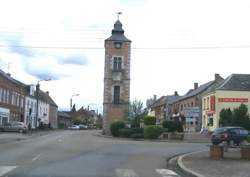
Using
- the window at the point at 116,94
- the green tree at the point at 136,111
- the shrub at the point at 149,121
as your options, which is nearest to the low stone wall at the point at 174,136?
the shrub at the point at 149,121

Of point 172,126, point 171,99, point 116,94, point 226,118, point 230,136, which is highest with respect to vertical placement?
point 171,99

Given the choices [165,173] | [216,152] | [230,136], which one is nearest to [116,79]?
[230,136]

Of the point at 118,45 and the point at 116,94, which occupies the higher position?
the point at 118,45

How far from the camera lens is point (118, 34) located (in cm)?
8038

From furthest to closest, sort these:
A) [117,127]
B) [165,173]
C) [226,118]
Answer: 1. [226,118]
2. [117,127]
3. [165,173]

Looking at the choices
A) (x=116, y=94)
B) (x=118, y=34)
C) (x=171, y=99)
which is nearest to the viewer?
(x=116, y=94)

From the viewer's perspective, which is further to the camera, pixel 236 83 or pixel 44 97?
pixel 44 97

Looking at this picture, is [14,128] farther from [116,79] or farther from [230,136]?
[230,136]

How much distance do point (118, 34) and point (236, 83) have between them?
19.9 meters

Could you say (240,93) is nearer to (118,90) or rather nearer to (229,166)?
(118,90)

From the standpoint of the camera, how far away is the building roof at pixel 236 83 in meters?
71.2

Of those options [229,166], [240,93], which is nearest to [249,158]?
[229,166]

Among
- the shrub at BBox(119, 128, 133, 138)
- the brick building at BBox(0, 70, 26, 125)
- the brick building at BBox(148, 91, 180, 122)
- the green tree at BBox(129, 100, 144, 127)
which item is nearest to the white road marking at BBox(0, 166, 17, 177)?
the shrub at BBox(119, 128, 133, 138)

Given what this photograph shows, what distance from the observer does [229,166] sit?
798 inches
